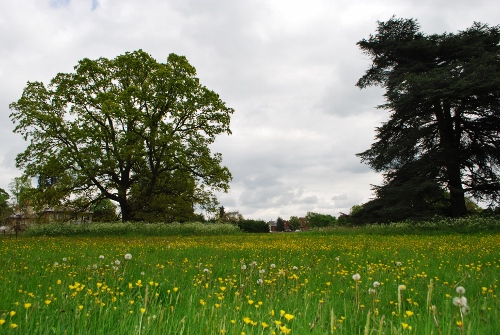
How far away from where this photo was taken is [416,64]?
26.0 meters

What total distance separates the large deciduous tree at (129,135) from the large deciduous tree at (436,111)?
12.8 meters

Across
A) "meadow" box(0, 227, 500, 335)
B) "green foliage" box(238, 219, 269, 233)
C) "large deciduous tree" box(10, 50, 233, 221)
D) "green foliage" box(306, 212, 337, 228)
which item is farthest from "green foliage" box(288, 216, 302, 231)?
"meadow" box(0, 227, 500, 335)

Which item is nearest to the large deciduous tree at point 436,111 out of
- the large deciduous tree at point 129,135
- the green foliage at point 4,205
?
the large deciduous tree at point 129,135

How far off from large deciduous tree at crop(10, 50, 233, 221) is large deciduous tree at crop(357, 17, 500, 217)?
504 inches

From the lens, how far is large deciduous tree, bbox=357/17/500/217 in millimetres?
23031

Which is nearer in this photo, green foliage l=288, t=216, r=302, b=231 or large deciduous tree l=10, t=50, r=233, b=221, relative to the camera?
large deciduous tree l=10, t=50, r=233, b=221

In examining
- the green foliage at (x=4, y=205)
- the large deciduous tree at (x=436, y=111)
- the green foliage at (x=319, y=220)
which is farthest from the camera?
the green foliage at (x=319, y=220)

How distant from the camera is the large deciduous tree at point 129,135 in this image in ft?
90.4

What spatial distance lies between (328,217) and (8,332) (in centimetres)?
12717

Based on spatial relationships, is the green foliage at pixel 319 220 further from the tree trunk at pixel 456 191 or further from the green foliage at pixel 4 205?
the tree trunk at pixel 456 191

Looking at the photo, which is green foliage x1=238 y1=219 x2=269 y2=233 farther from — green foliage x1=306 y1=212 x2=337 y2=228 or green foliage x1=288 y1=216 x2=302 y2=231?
green foliage x1=288 y1=216 x2=302 y2=231

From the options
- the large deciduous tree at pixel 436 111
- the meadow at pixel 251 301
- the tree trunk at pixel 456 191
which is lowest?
the meadow at pixel 251 301

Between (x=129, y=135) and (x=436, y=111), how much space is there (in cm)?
2224

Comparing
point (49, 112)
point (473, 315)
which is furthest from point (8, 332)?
point (49, 112)
